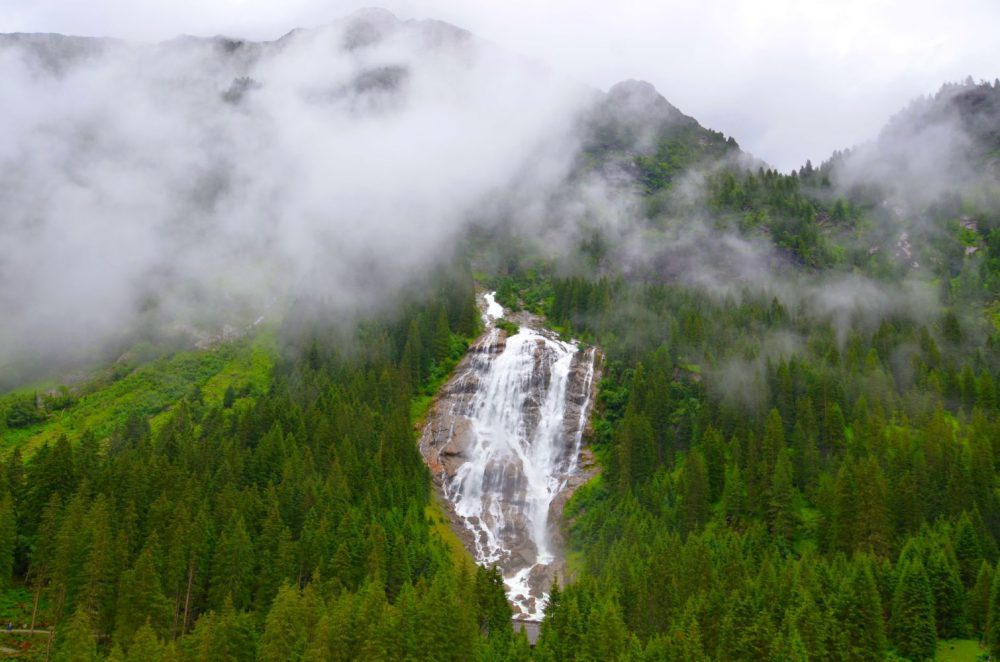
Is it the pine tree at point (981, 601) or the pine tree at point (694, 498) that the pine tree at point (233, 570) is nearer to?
the pine tree at point (694, 498)

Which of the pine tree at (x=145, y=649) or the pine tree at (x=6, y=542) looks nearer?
the pine tree at (x=145, y=649)

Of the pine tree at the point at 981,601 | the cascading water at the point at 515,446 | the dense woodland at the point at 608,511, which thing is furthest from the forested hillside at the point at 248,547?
the pine tree at the point at 981,601

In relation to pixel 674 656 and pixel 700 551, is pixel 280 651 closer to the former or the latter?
pixel 674 656

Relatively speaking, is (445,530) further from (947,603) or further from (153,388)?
(153,388)

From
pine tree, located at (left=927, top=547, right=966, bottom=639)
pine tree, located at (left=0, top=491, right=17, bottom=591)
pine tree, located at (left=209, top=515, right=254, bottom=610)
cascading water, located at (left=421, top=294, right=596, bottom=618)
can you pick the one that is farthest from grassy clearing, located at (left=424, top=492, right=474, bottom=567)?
pine tree, located at (left=927, top=547, right=966, bottom=639)

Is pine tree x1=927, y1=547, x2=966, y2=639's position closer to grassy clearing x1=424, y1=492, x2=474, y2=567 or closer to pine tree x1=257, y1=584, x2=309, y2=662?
grassy clearing x1=424, y1=492, x2=474, y2=567

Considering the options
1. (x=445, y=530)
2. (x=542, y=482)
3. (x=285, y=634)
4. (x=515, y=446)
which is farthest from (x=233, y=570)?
(x=515, y=446)

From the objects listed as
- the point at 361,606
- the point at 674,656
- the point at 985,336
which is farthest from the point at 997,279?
the point at 361,606
